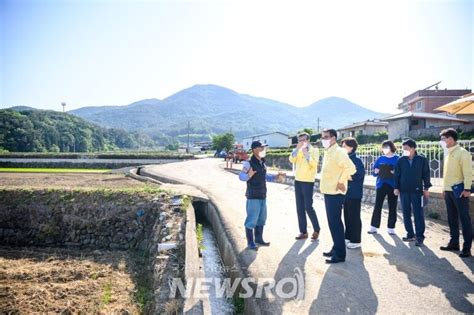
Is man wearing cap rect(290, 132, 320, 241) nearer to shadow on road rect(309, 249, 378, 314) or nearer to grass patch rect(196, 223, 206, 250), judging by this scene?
shadow on road rect(309, 249, 378, 314)

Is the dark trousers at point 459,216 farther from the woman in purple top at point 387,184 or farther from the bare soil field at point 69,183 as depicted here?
the bare soil field at point 69,183

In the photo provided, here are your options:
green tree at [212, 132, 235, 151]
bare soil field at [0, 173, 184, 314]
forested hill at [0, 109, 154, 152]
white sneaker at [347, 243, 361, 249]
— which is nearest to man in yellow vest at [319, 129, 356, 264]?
white sneaker at [347, 243, 361, 249]

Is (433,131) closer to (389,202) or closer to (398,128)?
(398,128)

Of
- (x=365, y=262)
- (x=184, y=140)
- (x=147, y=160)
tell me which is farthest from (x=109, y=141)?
(x=365, y=262)

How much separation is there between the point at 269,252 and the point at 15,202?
9.92 m

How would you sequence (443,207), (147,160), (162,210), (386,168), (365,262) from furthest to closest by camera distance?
(147,160), (162,210), (443,207), (386,168), (365,262)

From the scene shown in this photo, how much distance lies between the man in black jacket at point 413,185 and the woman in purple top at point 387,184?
0.90 feet

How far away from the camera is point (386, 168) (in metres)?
6.30

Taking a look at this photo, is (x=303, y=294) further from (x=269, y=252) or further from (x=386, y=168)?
(x=386, y=168)

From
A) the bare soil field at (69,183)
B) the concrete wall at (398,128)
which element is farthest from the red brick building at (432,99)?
the bare soil field at (69,183)

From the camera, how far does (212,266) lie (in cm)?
618

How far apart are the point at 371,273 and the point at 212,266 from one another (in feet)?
9.86

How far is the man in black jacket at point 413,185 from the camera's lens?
5672 millimetres

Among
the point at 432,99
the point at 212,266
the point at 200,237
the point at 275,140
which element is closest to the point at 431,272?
the point at 212,266
